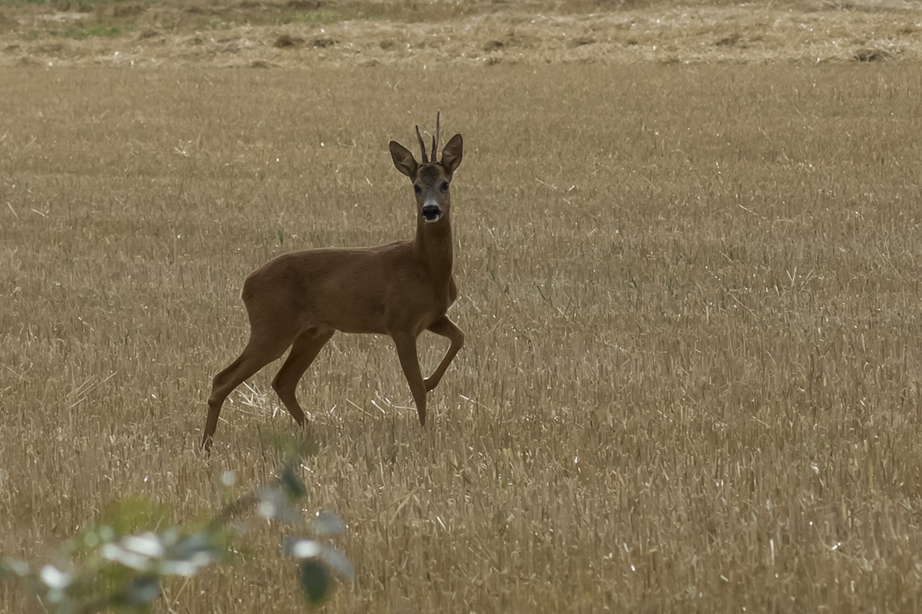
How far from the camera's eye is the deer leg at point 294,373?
5.75 metres

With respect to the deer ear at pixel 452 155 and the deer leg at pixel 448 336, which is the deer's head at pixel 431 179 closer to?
the deer ear at pixel 452 155

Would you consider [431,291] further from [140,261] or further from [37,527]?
[140,261]

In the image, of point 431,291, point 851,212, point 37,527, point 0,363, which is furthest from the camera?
point 851,212

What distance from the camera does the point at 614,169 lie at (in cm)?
1580

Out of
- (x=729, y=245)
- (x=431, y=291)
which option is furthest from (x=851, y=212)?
(x=431, y=291)

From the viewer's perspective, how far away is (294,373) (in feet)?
18.9

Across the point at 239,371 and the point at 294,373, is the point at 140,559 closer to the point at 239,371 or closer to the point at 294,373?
the point at 239,371

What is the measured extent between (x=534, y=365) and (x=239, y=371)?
7.18 ft

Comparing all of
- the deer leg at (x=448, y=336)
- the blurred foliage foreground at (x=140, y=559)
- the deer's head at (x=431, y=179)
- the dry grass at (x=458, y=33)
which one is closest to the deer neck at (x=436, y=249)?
the deer's head at (x=431, y=179)

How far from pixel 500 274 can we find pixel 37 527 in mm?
6182

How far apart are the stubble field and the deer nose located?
101 cm

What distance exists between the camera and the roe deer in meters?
5.29

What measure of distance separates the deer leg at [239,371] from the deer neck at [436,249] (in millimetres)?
716

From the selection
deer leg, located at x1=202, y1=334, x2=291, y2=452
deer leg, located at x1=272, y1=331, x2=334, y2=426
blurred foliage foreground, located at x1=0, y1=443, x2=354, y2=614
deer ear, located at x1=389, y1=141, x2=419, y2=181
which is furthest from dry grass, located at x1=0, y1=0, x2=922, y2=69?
blurred foliage foreground, located at x1=0, y1=443, x2=354, y2=614
